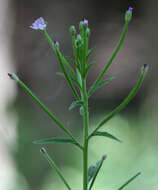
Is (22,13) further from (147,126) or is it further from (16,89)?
(147,126)

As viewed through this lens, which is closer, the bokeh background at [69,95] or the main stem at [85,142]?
the main stem at [85,142]

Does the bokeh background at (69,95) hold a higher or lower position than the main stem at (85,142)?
lower

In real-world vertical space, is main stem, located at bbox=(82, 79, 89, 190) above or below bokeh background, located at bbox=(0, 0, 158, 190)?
above

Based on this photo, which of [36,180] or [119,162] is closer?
[119,162]

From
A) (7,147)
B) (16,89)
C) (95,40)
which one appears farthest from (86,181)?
(95,40)

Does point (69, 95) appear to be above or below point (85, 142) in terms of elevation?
below

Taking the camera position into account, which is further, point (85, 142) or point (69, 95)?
point (69, 95)

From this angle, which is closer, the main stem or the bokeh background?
the main stem

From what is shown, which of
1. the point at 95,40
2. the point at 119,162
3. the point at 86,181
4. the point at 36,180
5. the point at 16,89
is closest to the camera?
the point at 86,181
